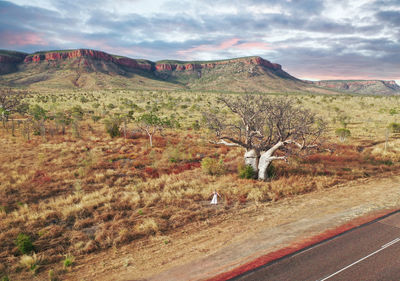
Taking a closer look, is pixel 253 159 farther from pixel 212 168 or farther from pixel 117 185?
pixel 117 185

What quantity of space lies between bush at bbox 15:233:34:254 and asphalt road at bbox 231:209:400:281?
27.9ft

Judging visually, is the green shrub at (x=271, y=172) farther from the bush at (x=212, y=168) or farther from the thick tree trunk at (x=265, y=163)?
the bush at (x=212, y=168)

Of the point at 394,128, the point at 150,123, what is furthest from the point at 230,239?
the point at 394,128

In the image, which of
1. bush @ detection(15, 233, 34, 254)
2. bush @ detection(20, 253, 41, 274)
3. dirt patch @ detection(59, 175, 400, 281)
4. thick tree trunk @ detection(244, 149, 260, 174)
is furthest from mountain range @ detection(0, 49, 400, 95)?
dirt patch @ detection(59, 175, 400, 281)

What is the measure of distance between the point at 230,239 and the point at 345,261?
4305 millimetres

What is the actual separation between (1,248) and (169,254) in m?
7.07

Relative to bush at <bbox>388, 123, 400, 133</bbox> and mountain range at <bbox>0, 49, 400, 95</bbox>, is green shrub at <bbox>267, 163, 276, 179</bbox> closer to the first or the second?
bush at <bbox>388, 123, 400, 133</bbox>

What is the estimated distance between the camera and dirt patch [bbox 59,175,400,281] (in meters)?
8.04

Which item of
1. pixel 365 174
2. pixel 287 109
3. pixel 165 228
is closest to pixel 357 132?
pixel 365 174

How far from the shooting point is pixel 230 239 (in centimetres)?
986

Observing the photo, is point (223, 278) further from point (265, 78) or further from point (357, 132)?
point (265, 78)

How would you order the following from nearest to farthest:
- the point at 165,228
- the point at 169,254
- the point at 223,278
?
1. the point at 223,278
2. the point at 169,254
3. the point at 165,228

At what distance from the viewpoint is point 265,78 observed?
175500mm

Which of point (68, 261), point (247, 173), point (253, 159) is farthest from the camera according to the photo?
point (253, 159)
